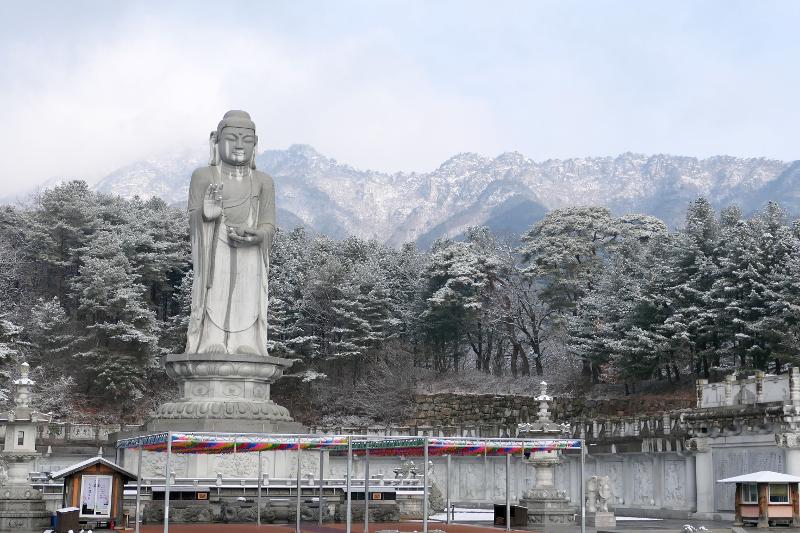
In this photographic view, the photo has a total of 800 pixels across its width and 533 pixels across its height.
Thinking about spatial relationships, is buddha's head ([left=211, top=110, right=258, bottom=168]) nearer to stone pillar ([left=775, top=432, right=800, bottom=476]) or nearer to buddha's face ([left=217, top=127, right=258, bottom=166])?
buddha's face ([left=217, top=127, right=258, bottom=166])

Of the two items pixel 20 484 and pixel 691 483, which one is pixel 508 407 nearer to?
pixel 691 483

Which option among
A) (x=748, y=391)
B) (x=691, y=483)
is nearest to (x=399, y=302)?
(x=691, y=483)

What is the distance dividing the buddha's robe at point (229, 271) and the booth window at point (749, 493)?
48.8ft

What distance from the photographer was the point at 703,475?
105 ft

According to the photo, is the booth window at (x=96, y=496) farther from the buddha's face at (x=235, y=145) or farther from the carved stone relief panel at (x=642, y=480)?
the carved stone relief panel at (x=642, y=480)

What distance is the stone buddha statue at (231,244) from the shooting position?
33312 millimetres

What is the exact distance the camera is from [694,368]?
49375 millimetres

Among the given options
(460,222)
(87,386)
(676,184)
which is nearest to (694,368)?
(87,386)

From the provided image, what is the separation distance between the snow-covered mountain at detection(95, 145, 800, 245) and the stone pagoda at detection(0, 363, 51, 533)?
127447mm

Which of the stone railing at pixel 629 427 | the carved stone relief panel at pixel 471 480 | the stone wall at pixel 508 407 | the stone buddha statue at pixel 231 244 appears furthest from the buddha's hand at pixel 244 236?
the stone wall at pixel 508 407

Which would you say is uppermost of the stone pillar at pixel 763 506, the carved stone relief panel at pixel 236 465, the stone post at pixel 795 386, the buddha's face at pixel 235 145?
the buddha's face at pixel 235 145

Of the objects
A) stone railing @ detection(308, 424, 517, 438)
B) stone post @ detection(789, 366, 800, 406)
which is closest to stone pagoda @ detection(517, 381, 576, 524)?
stone post @ detection(789, 366, 800, 406)

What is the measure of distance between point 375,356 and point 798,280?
79.5 feet

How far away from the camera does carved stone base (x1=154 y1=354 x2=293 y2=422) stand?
31.2 meters
